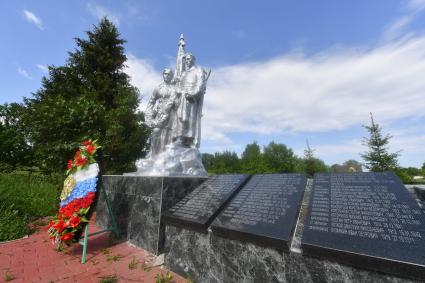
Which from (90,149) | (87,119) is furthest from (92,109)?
(90,149)

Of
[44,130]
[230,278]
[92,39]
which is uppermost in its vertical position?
[92,39]

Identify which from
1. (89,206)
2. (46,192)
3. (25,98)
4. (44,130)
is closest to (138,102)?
(44,130)

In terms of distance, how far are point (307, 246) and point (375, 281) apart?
A: 0.50m

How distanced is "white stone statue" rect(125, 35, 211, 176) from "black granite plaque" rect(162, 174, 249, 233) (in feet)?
3.89

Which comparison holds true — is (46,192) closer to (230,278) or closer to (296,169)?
(230,278)

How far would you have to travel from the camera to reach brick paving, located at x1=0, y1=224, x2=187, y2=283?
10.8 feet

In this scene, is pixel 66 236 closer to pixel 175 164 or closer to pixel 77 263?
pixel 77 263

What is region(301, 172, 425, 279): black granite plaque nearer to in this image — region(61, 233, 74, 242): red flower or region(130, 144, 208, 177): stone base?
region(130, 144, 208, 177): stone base

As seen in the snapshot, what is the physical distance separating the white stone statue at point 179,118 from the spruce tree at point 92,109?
14.8ft

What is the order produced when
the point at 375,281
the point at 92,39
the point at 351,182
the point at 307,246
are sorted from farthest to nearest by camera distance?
1. the point at 92,39
2. the point at 351,182
3. the point at 307,246
4. the point at 375,281

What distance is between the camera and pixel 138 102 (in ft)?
43.6

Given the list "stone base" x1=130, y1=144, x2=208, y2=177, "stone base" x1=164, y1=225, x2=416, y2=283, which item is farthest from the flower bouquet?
"stone base" x1=164, y1=225, x2=416, y2=283

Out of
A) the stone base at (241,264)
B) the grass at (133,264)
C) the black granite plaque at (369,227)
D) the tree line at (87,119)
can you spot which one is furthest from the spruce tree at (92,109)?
the black granite plaque at (369,227)

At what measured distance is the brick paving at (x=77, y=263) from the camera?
3.28m
